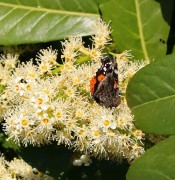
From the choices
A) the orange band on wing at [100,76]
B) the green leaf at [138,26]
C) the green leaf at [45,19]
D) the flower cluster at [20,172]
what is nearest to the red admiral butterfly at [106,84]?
the orange band on wing at [100,76]

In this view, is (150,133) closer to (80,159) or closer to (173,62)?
(173,62)

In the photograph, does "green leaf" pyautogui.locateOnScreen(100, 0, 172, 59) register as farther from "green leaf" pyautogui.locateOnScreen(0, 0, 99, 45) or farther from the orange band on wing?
the orange band on wing

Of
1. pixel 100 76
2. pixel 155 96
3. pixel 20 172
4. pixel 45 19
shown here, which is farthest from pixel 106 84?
pixel 20 172

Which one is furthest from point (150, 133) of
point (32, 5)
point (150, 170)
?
point (32, 5)

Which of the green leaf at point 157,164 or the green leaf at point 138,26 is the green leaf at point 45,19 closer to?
the green leaf at point 138,26

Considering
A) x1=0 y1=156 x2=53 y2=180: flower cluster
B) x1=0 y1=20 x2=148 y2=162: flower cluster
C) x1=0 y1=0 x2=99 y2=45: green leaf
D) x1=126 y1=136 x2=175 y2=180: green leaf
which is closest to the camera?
x1=126 y1=136 x2=175 y2=180: green leaf

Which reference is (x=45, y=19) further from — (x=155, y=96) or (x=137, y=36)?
(x=155, y=96)

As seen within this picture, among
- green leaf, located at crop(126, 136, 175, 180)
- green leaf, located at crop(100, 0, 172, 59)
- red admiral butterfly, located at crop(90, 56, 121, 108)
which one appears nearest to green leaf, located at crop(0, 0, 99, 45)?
green leaf, located at crop(100, 0, 172, 59)

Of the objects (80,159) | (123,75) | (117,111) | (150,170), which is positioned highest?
(123,75)
